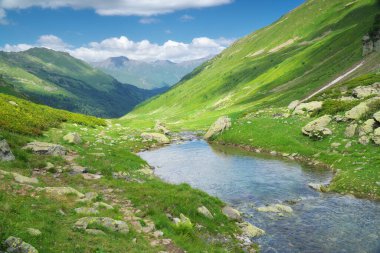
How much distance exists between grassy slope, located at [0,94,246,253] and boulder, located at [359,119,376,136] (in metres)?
28.6

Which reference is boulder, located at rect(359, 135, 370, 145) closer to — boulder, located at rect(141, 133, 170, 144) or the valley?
the valley

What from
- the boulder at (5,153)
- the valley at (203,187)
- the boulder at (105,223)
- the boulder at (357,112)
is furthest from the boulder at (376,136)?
the boulder at (5,153)

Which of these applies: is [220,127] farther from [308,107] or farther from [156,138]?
[308,107]

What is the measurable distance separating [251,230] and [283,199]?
10.3 metres

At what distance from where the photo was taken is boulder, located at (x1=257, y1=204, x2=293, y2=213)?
32.3 meters

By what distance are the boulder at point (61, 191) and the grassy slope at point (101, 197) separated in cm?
112

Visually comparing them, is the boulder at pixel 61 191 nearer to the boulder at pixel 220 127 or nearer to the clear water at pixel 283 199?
the clear water at pixel 283 199

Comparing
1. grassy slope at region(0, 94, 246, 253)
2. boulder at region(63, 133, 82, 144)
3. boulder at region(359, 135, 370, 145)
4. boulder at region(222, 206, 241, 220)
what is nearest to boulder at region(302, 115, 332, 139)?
boulder at region(359, 135, 370, 145)

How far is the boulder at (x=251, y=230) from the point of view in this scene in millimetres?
26905

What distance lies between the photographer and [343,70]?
379ft

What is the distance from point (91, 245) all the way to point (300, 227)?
1767 cm

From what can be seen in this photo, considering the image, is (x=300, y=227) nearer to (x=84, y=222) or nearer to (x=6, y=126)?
(x=84, y=222)

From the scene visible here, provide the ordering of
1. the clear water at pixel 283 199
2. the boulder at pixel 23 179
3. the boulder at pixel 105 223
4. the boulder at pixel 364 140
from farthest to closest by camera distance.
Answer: the boulder at pixel 364 140
the boulder at pixel 23 179
the clear water at pixel 283 199
the boulder at pixel 105 223

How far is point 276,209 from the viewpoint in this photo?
1284 inches
